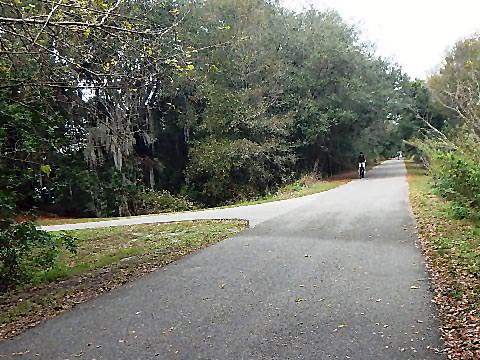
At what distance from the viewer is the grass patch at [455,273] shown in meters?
3.95

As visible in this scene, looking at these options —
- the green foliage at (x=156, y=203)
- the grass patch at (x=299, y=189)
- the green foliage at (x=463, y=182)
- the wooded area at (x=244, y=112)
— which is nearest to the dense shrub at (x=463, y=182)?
the green foliage at (x=463, y=182)

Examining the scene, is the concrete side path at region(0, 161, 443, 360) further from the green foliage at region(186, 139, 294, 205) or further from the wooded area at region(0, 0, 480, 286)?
the green foliage at region(186, 139, 294, 205)

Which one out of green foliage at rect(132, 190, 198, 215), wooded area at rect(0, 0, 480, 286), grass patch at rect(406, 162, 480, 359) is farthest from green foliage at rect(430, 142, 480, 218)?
green foliage at rect(132, 190, 198, 215)

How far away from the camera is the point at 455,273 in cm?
613

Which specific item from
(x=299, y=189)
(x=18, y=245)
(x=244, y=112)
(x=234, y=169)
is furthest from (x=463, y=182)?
(x=234, y=169)

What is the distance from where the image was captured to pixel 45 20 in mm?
5375

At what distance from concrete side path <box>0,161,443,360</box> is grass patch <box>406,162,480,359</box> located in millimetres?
151

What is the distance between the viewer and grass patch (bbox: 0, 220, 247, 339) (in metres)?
5.66

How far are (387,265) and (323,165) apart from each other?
25.0m

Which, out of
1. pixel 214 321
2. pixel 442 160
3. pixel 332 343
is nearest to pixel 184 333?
pixel 214 321

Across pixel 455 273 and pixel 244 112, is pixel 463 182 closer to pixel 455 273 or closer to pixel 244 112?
pixel 455 273

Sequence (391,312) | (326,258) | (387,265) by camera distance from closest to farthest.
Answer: (391,312) → (387,265) → (326,258)

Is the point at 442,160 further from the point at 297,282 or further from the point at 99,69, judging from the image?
the point at 99,69

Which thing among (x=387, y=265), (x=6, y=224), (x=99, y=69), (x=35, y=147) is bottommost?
(x=387, y=265)
